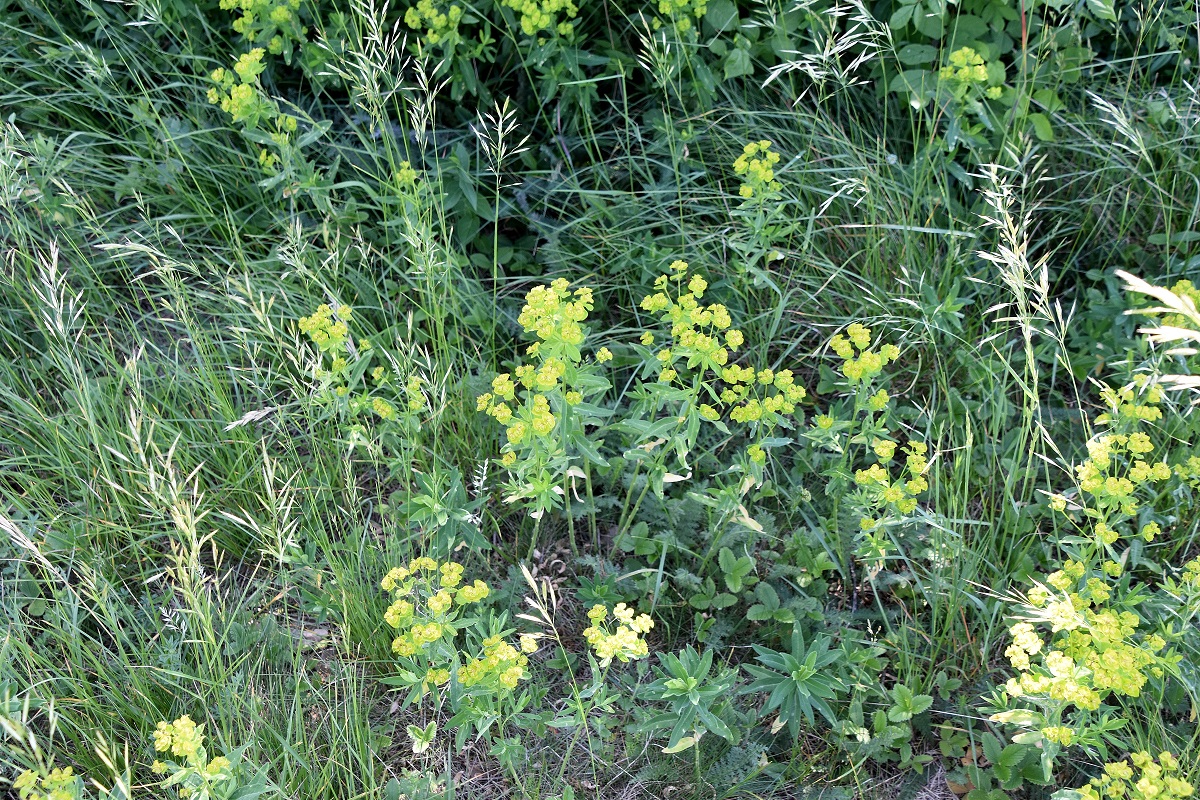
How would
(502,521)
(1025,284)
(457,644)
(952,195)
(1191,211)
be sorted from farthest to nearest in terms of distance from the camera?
(952,195) → (1191,211) → (502,521) → (457,644) → (1025,284)

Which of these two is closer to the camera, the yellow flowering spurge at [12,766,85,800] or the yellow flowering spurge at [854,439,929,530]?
the yellow flowering spurge at [12,766,85,800]

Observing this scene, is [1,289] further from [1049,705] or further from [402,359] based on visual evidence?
[1049,705]

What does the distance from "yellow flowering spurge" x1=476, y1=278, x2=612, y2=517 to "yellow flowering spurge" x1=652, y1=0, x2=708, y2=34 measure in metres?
1.09

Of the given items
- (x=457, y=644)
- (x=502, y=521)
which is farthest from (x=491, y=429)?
(x=457, y=644)

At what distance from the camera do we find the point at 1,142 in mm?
2738

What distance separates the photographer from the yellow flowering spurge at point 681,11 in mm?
2828

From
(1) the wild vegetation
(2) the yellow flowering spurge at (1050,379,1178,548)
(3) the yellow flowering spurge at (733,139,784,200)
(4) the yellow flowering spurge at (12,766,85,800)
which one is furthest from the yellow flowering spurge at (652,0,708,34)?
(4) the yellow flowering spurge at (12,766,85,800)

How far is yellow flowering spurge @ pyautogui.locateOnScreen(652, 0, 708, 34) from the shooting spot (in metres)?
2.83

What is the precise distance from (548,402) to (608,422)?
654mm

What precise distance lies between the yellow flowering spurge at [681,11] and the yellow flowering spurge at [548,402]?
1.09m

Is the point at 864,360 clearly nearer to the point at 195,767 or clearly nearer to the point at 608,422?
the point at 608,422

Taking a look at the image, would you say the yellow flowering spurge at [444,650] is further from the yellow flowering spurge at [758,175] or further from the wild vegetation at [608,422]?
the yellow flowering spurge at [758,175]

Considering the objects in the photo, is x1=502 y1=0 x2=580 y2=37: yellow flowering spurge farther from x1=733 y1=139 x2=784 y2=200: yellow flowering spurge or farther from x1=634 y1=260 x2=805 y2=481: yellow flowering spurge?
x1=634 y1=260 x2=805 y2=481: yellow flowering spurge

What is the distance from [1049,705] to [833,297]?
1.56 metres
